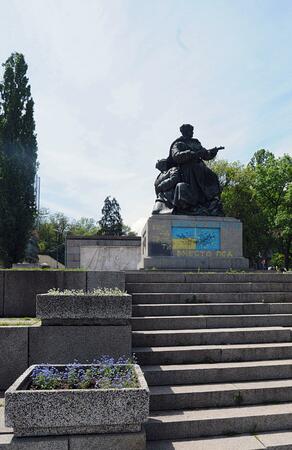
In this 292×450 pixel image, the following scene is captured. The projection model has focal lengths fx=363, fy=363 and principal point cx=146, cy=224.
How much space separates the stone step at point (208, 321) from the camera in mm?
6547

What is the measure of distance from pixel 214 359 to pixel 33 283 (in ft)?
12.3

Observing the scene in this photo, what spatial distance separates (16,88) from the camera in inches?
985

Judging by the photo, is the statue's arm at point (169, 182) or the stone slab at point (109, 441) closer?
the stone slab at point (109, 441)

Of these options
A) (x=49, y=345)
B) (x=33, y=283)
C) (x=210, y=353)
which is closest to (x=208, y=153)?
(x=33, y=283)

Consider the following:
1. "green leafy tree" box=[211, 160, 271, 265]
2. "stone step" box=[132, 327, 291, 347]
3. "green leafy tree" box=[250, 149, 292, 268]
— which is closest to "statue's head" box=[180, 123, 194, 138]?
"stone step" box=[132, 327, 291, 347]

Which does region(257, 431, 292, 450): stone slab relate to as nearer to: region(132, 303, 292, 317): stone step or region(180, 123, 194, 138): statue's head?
region(132, 303, 292, 317): stone step

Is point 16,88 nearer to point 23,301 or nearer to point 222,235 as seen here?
point 222,235

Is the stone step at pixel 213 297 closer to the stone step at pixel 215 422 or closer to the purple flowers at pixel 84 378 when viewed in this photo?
the stone step at pixel 215 422

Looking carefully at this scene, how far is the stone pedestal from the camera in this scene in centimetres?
1320

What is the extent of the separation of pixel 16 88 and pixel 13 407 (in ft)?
83.2

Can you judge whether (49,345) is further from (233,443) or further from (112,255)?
(112,255)

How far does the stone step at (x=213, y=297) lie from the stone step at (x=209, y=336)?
1.08m

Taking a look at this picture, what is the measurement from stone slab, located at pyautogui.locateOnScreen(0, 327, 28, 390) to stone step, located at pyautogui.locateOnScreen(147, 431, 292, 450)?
221cm

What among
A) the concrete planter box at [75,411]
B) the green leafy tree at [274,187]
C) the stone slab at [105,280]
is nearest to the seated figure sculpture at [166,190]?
the stone slab at [105,280]
